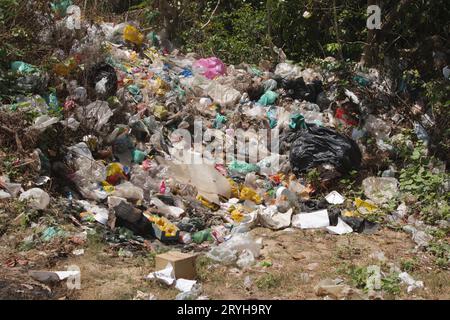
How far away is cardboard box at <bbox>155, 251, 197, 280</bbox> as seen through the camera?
3.43m

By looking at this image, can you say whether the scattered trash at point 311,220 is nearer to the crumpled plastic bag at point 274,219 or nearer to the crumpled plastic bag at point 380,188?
the crumpled plastic bag at point 274,219

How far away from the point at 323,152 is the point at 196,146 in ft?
3.94

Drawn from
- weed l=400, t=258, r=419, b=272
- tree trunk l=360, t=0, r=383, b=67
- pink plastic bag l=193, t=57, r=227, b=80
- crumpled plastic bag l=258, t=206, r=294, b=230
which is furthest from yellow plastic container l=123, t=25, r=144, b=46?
weed l=400, t=258, r=419, b=272

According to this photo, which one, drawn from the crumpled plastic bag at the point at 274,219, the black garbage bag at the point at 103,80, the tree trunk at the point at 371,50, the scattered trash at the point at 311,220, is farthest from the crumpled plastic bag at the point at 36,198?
the tree trunk at the point at 371,50

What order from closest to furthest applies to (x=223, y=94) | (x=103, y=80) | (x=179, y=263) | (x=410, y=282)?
1. (x=179, y=263)
2. (x=410, y=282)
3. (x=103, y=80)
4. (x=223, y=94)

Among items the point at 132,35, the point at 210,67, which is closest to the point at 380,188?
the point at 210,67

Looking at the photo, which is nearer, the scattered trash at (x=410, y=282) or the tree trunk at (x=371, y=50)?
the scattered trash at (x=410, y=282)

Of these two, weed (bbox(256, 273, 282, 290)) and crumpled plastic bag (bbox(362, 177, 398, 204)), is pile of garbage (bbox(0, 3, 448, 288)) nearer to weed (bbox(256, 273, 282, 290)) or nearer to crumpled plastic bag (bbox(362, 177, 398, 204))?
crumpled plastic bag (bbox(362, 177, 398, 204))

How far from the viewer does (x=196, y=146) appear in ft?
18.3

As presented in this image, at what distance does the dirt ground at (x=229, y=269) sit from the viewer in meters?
3.32

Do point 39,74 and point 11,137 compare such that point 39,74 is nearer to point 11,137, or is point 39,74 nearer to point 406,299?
point 11,137

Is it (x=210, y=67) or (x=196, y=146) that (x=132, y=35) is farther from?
(x=196, y=146)

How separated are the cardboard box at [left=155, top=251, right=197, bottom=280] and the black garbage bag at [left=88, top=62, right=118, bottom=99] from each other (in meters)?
2.25

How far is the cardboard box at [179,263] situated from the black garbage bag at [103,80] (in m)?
2.25
